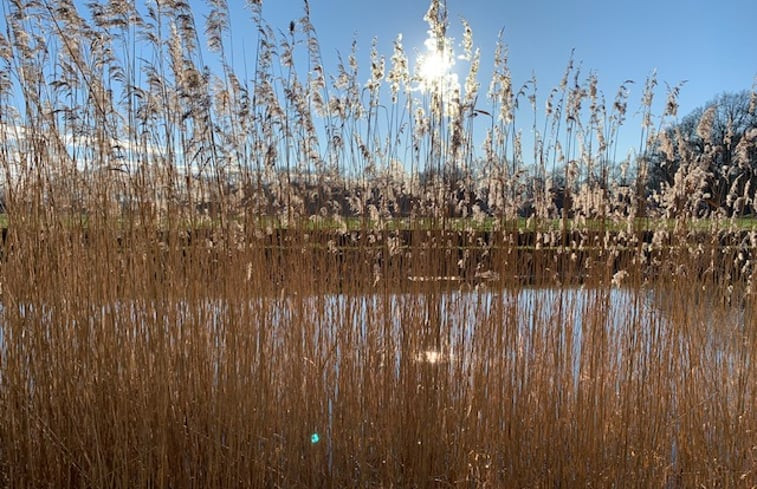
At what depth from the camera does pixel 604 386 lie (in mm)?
1867

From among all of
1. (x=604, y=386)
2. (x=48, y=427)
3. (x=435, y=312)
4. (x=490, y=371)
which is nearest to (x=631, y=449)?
(x=604, y=386)

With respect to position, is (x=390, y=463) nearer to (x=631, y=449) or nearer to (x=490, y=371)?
(x=490, y=371)

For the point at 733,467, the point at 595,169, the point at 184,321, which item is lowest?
the point at 733,467

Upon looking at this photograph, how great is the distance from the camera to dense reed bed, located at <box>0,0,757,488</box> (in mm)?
1701

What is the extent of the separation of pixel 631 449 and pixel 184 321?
1.57 meters

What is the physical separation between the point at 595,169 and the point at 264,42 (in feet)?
4.33

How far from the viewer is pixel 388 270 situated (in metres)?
1.92

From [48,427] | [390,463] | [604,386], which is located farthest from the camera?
[604,386]

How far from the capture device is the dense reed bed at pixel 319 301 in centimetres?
170

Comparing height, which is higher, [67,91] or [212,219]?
[67,91]

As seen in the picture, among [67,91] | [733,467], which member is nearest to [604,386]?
[733,467]

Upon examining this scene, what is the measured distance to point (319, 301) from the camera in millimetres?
1895

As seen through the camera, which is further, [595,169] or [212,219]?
[595,169]

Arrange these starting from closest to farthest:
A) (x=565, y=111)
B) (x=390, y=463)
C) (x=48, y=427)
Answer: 1. (x=48, y=427)
2. (x=390, y=463)
3. (x=565, y=111)
